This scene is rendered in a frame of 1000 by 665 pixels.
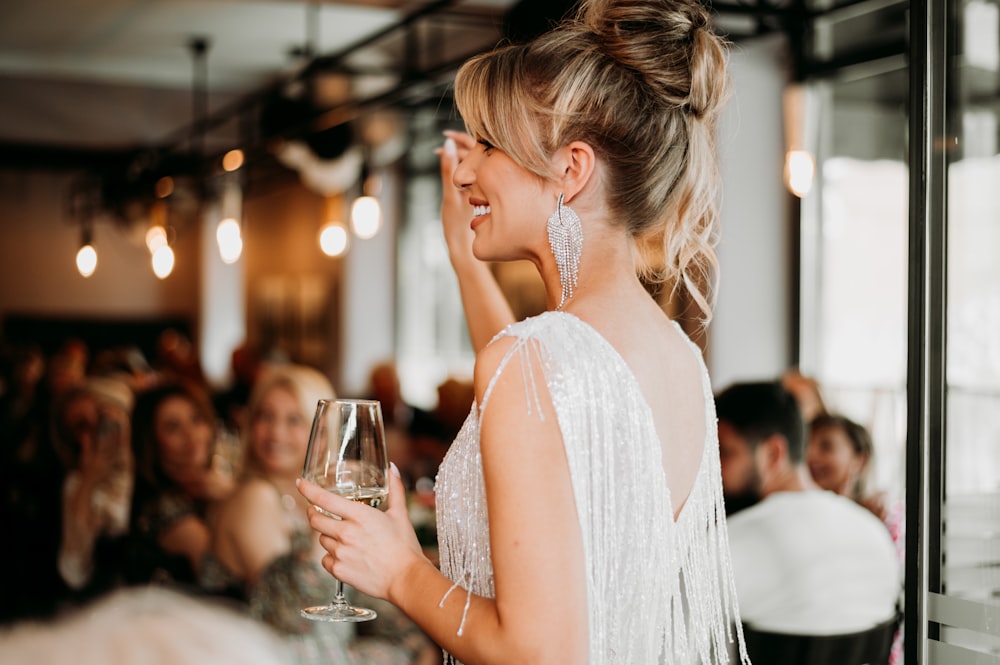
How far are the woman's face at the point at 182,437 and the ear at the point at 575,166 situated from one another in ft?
10.3

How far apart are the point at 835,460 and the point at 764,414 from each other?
982 mm

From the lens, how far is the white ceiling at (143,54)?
316 inches

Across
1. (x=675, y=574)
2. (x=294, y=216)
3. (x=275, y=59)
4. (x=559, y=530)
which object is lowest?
(x=675, y=574)

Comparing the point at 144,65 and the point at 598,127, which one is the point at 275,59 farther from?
the point at 598,127

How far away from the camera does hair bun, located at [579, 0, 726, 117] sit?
133 cm

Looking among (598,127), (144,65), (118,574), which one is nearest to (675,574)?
(598,127)

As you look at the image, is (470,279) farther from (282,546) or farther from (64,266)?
(64,266)

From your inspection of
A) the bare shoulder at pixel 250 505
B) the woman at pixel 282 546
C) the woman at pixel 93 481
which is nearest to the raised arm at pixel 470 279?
the woman at pixel 282 546

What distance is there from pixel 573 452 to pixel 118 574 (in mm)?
3025

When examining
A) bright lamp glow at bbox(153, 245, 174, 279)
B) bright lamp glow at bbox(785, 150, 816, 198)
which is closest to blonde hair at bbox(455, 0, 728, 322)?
bright lamp glow at bbox(785, 150, 816, 198)

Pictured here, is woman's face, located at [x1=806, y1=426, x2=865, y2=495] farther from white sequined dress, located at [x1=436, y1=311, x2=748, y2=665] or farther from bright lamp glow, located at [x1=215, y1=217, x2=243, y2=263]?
bright lamp glow, located at [x1=215, y1=217, x2=243, y2=263]

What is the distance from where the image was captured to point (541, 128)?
1.29 metres

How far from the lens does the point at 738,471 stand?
123 inches

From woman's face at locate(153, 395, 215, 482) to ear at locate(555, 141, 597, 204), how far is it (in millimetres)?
3129
